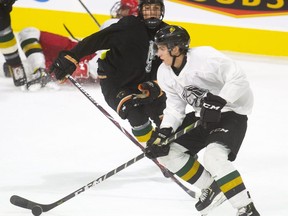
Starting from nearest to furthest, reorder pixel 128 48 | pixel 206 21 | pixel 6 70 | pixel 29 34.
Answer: pixel 128 48 → pixel 29 34 → pixel 6 70 → pixel 206 21

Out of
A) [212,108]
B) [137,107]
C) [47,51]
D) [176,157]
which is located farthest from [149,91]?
[47,51]

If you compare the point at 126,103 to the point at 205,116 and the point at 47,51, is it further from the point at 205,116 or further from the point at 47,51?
the point at 47,51

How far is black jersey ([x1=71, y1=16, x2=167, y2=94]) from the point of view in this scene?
3844 mm

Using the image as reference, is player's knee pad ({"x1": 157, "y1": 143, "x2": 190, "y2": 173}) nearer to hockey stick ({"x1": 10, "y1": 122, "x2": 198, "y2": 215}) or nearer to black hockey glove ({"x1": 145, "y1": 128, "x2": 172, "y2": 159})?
black hockey glove ({"x1": 145, "y1": 128, "x2": 172, "y2": 159})

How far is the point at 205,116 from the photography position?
2.98 metres

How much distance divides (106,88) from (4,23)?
69.5 inches

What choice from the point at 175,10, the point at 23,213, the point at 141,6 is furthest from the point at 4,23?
the point at 23,213

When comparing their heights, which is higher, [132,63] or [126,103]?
[132,63]

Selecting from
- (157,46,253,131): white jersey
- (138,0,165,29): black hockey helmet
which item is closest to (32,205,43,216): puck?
(157,46,253,131): white jersey

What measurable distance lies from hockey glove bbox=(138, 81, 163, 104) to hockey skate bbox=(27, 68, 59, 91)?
6.29 feet

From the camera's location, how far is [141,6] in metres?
3.80

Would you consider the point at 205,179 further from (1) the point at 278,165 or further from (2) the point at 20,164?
(2) the point at 20,164

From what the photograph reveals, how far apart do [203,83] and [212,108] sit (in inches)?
10.6

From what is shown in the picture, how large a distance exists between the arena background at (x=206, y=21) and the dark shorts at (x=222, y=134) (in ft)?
9.25
